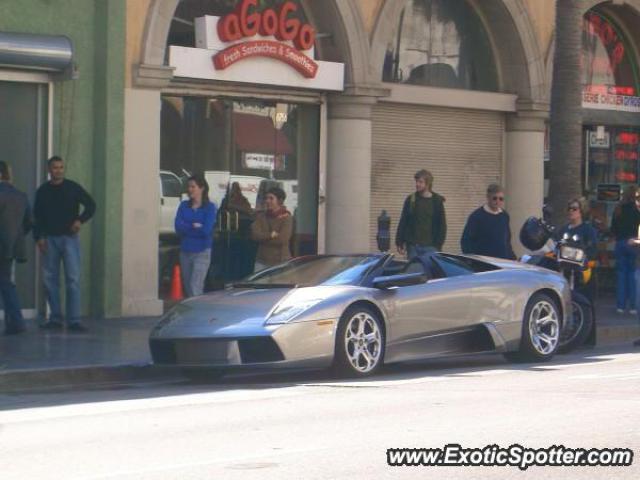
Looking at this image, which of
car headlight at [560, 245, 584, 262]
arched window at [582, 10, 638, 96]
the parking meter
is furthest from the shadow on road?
arched window at [582, 10, 638, 96]

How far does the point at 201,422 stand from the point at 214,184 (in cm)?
1049

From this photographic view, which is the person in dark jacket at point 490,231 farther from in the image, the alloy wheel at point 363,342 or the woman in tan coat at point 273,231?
the alloy wheel at point 363,342

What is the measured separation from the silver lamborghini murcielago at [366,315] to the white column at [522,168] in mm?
8795

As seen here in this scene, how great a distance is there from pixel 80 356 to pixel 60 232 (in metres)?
2.78

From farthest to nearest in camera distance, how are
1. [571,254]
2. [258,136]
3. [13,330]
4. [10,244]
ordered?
[258,136], [571,254], [13,330], [10,244]

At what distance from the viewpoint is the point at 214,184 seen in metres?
20.5

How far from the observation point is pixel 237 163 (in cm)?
2078

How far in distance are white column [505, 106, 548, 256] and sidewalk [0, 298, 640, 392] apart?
237 inches

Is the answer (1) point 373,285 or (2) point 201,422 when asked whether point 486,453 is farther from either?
(1) point 373,285

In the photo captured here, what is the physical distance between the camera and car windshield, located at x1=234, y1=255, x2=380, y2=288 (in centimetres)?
1396

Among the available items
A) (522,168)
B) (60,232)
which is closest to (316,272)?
(60,232)

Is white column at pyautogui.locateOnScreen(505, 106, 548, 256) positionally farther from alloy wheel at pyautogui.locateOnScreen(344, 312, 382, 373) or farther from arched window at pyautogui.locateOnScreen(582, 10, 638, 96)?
alloy wheel at pyautogui.locateOnScreen(344, 312, 382, 373)

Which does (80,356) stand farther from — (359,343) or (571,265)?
(571,265)

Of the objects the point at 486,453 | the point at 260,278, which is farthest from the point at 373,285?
the point at 486,453
